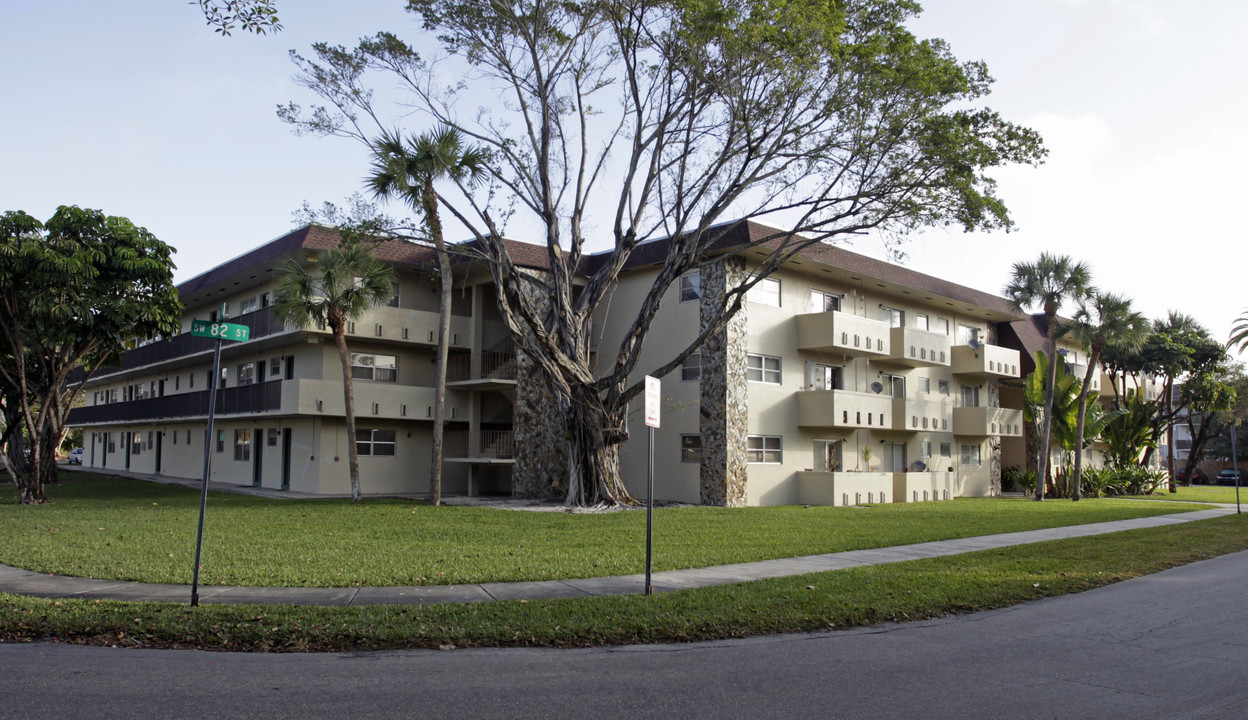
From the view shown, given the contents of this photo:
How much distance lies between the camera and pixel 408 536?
15922 mm

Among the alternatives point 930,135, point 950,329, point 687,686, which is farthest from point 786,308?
point 687,686

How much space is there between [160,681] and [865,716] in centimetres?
502

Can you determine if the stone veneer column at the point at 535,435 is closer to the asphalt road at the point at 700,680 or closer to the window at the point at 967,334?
the window at the point at 967,334

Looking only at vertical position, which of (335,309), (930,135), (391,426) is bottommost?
(391,426)

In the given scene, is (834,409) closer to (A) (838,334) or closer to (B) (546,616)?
(A) (838,334)

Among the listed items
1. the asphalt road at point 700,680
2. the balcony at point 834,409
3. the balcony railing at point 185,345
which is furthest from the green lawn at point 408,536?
the balcony railing at point 185,345

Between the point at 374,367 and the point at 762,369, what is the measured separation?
13.0 metres

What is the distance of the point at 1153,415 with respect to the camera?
46.7m

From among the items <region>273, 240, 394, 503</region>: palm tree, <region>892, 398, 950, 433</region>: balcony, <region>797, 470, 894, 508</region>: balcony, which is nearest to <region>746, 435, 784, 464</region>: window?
<region>797, 470, 894, 508</region>: balcony

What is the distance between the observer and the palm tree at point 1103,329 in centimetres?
3531

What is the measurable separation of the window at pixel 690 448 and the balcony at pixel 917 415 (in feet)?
28.1

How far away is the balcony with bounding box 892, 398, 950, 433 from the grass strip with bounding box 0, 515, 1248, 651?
2007cm

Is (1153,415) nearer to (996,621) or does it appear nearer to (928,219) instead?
(928,219)

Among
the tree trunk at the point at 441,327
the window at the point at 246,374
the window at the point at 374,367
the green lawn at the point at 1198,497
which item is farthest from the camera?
the green lawn at the point at 1198,497
